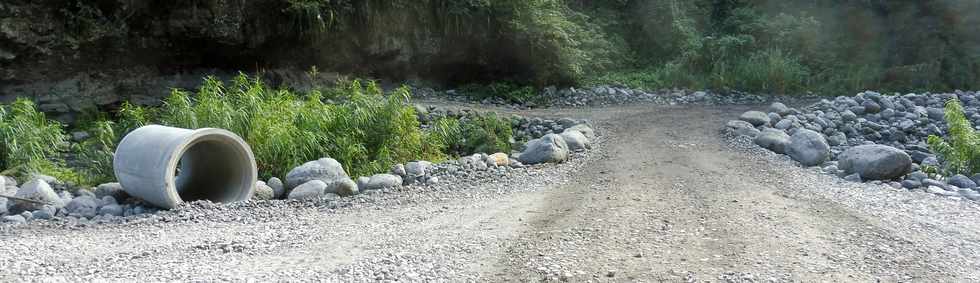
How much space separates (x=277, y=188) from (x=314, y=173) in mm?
327

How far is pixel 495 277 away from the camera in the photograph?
4.23 m

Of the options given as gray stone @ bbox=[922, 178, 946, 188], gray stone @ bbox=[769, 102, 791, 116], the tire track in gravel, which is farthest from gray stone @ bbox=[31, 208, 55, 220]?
gray stone @ bbox=[769, 102, 791, 116]

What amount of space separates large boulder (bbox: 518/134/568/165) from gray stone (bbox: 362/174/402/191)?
162 cm

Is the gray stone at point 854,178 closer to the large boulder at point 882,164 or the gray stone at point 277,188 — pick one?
the large boulder at point 882,164

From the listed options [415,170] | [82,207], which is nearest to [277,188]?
[415,170]

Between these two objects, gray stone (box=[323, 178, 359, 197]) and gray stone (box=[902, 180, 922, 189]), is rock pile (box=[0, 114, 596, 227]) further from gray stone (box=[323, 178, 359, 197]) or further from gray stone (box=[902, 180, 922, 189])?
gray stone (box=[902, 180, 922, 189])

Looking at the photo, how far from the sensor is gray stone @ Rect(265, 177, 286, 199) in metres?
6.98

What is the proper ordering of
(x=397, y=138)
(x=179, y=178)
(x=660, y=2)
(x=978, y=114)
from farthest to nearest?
(x=660, y=2) → (x=978, y=114) → (x=397, y=138) → (x=179, y=178)

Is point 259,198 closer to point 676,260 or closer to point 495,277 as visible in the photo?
point 495,277

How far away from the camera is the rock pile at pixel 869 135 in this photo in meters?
7.61

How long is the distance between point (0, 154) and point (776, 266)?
22.0 ft

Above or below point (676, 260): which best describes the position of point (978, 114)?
below

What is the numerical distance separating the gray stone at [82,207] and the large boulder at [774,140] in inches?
258

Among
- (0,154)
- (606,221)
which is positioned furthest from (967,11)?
(0,154)
